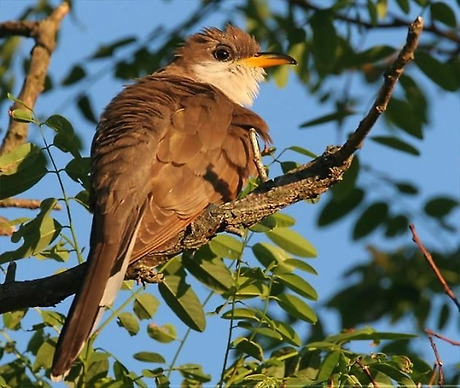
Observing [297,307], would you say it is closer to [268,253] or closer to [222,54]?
[268,253]

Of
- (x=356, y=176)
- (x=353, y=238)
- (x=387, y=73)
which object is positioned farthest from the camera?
(x=353, y=238)

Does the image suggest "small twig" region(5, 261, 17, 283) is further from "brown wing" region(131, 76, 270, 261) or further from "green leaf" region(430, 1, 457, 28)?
"green leaf" region(430, 1, 457, 28)

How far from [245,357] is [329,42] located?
2841 mm

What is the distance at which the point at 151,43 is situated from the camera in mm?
8211

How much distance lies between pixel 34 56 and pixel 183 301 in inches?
106

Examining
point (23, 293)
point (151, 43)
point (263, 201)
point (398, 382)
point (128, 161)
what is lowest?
point (398, 382)

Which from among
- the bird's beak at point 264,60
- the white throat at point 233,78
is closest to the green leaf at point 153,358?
the white throat at point 233,78

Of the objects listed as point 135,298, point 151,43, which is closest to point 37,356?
point 135,298

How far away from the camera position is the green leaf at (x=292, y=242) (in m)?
5.34

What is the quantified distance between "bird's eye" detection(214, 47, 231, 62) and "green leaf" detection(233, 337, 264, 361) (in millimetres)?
2841

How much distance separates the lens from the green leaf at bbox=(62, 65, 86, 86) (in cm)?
784

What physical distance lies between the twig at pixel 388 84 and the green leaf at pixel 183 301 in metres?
1.14

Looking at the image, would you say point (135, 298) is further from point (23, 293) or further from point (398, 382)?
point (398, 382)

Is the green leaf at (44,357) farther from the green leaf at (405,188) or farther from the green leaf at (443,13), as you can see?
the green leaf at (443,13)
